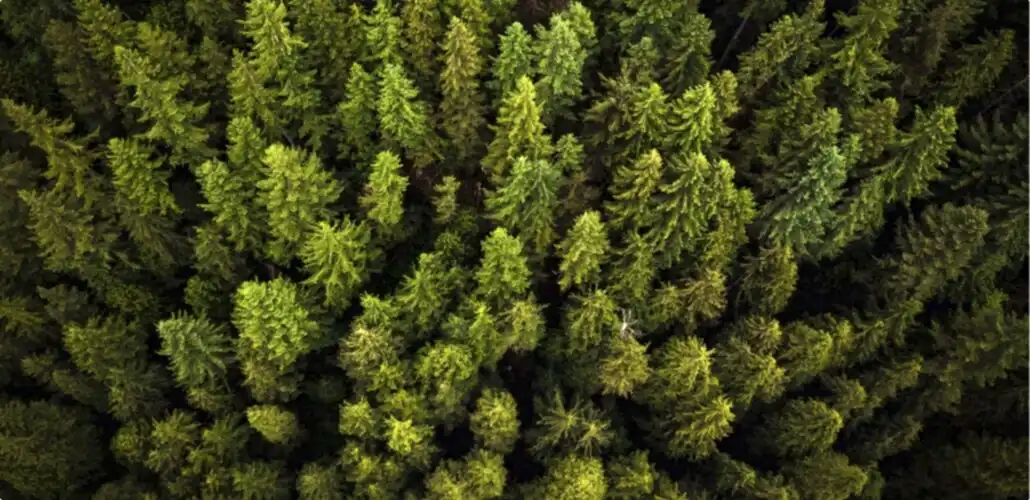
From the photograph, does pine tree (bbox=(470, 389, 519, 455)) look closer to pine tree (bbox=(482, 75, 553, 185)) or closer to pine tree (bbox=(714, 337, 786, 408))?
pine tree (bbox=(482, 75, 553, 185))

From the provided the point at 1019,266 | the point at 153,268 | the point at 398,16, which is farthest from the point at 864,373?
the point at 153,268

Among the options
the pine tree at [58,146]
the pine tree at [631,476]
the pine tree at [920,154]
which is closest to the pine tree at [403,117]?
the pine tree at [58,146]

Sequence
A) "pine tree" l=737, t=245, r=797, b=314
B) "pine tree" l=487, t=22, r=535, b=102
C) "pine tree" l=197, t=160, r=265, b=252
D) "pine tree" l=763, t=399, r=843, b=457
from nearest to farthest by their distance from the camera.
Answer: "pine tree" l=487, t=22, r=535, b=102 < "pine tree" l=197, t=160, r=265, b=252 < "pine tree" l=737, t=245, r=797, b=314 < "pine tree" l=763, t=399, r=843, b=457

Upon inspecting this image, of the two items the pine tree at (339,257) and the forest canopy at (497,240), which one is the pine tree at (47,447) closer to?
the forest canopy at (497,240)

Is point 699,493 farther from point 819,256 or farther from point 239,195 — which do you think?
point 239,195

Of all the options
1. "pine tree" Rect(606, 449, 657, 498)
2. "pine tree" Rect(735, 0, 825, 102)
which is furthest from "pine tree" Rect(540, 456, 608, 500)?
"pine tree" Rect(735, 0, 825, 102)

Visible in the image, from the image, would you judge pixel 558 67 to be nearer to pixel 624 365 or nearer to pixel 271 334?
pixel 624 365
